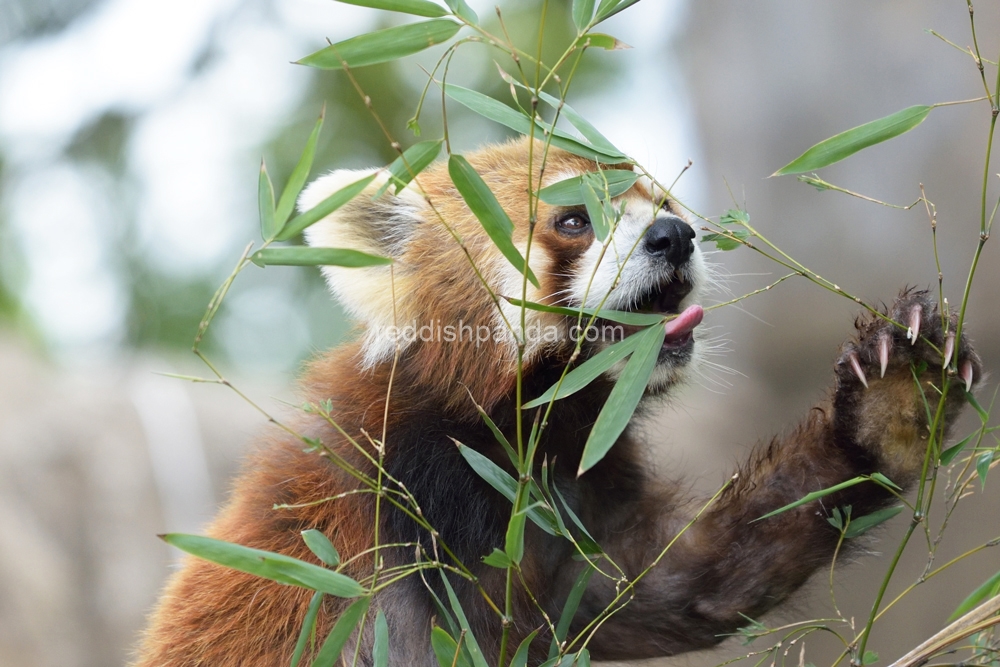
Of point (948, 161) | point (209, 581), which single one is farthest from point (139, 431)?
point (948, 161)

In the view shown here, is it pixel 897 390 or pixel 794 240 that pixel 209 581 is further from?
pixel 794 240

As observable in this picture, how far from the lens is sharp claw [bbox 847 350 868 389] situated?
2.18 m

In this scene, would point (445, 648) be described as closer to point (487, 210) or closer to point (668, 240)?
point (487, 210)

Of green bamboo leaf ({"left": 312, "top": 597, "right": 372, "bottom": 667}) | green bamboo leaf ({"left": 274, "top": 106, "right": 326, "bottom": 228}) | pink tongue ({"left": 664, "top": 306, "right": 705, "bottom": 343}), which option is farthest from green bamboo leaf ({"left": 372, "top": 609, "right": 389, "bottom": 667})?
pink tongue ({"left": 664, "top": 306, "right": 705, "bottom": 343})

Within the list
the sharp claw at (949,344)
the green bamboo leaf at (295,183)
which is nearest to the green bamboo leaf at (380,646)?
the green bamboo leaf at (295,183)

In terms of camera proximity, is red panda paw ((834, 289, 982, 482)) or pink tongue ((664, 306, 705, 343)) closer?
red panda paw ((834, 289, 982, 482))

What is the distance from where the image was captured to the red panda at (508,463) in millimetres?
2344

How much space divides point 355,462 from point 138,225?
7.84m

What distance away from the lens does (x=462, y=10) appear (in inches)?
62.2

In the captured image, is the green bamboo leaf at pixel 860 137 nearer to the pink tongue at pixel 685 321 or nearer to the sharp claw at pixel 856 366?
the pink tongue at pixel 685 321

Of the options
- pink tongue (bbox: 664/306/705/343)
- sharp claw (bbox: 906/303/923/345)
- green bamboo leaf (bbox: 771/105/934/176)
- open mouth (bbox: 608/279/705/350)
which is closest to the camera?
green bamboo leaf (bbox: 771/105/934/176)

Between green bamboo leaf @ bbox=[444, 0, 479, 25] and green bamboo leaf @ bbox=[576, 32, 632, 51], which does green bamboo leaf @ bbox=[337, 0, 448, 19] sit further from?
green bamboo leaf @ bbox=[576, 32, 632, 51]

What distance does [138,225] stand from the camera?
908 centimetres

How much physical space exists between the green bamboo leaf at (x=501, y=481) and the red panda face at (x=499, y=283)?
22.4 inches
